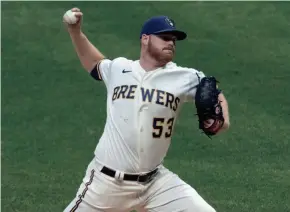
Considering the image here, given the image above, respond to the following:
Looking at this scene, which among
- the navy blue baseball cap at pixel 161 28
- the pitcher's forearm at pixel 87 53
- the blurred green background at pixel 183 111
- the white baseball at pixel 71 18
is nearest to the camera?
the navy blue baseball cap at pixel 161 28

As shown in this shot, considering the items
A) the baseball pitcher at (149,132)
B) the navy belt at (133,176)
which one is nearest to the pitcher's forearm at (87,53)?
the baseball pitcher at (149,132)

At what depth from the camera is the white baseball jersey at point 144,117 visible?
549 cm

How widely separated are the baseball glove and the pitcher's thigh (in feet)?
1.51

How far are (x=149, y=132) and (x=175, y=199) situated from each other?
0.52 m

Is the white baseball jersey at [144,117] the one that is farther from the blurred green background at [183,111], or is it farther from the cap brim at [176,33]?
the blurred green background at [183,111]

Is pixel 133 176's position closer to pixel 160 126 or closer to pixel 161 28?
pixel 160 126

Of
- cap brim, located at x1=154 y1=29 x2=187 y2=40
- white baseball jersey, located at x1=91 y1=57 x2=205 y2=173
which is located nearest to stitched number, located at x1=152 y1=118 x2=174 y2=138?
white baseball jersey, located at x1=91 y1=57 x2=205 y2=173

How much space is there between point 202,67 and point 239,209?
4698 millimetres

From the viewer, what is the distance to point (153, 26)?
18.5 ft

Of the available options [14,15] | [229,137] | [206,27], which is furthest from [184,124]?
[14,15]

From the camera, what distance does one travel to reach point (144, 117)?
18.0 feet

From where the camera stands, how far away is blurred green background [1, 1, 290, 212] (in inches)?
322

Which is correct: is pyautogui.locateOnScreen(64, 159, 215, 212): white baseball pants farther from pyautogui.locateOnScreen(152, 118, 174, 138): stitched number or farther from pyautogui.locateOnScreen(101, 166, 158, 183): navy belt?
pyautogui.locateOnScreen(152, 118, 174, 138): stitched number

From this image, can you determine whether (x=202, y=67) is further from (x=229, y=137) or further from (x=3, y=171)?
(x=3, y=171)
